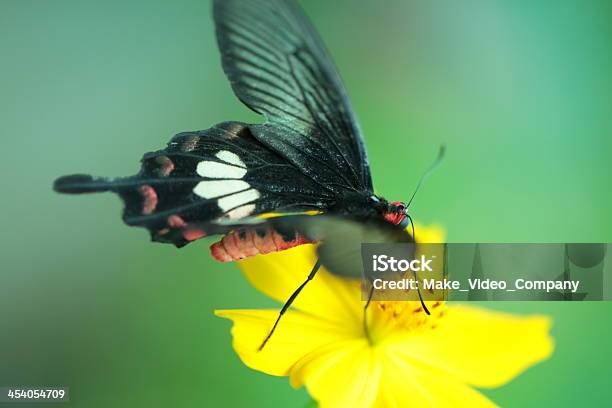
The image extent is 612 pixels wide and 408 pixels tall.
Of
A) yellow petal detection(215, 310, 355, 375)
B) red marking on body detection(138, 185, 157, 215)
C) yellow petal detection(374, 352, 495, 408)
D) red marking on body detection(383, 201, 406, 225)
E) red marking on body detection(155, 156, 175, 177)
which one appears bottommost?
yellow petal detection(374, 352, 495, 408)

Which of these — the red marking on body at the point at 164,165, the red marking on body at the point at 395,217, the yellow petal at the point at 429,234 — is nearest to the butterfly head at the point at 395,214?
the red marking on body at the point at 395,217

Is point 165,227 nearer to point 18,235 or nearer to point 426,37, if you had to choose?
point 18,235

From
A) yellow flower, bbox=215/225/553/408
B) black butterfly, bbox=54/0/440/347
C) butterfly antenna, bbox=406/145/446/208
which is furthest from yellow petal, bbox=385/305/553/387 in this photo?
butterfly antenna, bbox=406/145/446/208

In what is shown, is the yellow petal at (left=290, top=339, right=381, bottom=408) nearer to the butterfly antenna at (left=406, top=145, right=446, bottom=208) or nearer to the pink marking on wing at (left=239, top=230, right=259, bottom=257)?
the pink marking on wing at (left=239, top=230, right=259, bottom=257)

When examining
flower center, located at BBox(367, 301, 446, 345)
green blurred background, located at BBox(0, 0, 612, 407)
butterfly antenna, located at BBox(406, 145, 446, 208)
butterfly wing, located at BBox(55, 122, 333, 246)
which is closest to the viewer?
butterfly wing, located at BBox(55, 122, 333, 246)

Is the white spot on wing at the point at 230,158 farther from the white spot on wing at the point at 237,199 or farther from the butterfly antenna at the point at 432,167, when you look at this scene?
the butterfly antenna at the point at 432,167

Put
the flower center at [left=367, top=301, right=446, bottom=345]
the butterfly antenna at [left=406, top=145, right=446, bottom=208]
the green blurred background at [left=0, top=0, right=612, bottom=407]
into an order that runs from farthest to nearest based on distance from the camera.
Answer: the butterfly antenna at [left=406, top=145, right=446, bottom=208], the green blurred background at [left=0, top=0, right=612, bottom=407], the flower center at [left=367, top=301, right=446, bottom=345]

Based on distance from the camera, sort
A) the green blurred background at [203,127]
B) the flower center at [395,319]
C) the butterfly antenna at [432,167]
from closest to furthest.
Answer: the flower center at [395,319]
the green blurred background at [203,127]
the butterfly antenna at [432,167]

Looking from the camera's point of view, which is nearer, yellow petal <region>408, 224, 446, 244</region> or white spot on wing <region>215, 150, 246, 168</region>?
white spot on wing <region>215, 150, 246, 168</region>
